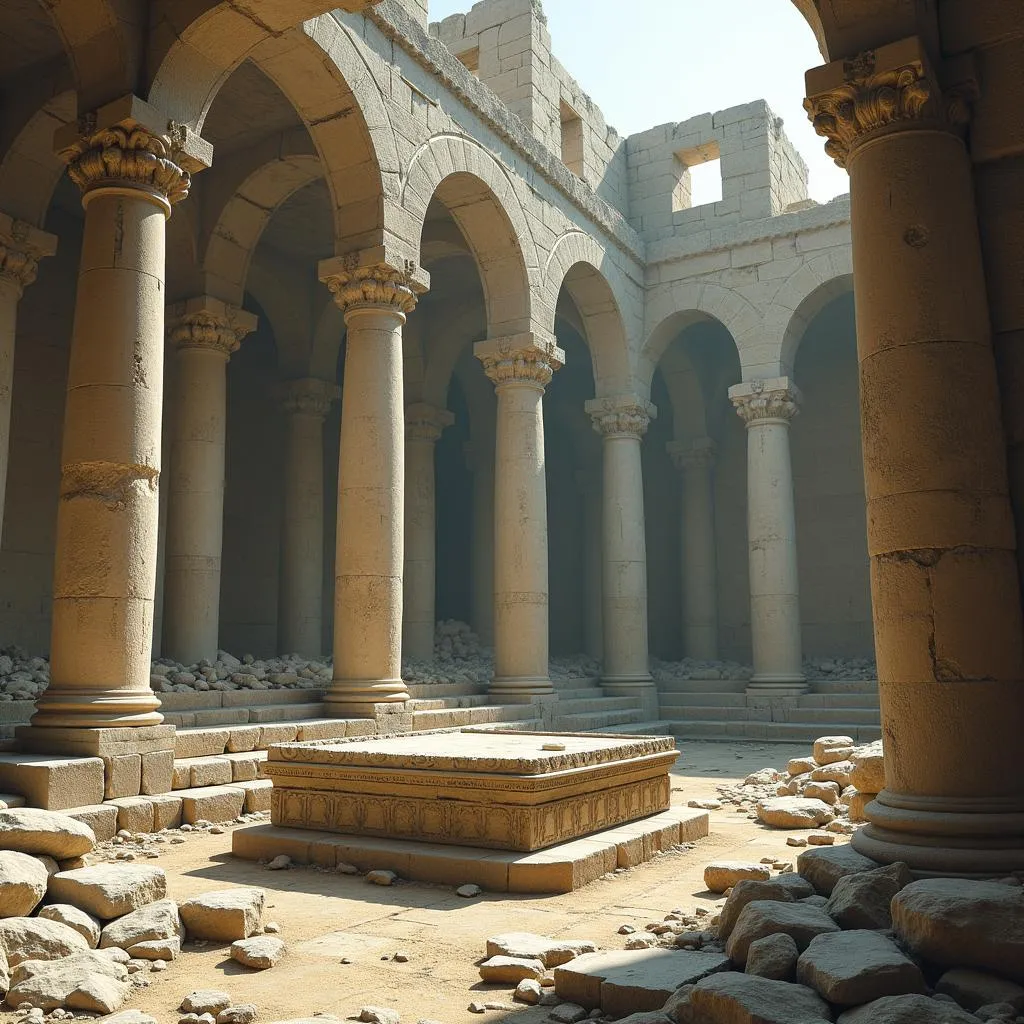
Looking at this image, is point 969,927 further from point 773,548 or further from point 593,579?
point 593,579

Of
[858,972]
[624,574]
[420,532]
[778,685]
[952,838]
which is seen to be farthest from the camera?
[420,532]

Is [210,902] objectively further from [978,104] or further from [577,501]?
[577,501]

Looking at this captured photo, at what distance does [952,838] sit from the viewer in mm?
4148

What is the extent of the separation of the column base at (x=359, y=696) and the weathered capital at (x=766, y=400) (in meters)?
8.11

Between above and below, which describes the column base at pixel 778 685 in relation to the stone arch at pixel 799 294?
→ below

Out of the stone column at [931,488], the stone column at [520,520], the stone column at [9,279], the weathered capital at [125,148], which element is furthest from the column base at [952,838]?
the stone column at [520,520]

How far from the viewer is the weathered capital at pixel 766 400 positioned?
1566cm

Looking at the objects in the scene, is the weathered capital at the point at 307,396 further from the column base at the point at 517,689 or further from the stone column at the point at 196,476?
the column base at the point at 517,689

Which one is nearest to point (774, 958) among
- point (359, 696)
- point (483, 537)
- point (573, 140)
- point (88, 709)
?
point (88, 709)

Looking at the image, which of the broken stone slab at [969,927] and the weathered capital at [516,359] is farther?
the weathered capital at [516,359]

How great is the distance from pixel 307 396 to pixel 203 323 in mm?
3347

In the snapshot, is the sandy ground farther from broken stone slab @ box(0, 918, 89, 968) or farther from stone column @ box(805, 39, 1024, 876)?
stone column @ box(805, 39, 1024, 876)

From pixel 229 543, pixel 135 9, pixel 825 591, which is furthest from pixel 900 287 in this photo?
pixel 825 591

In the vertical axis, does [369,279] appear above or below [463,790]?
above
